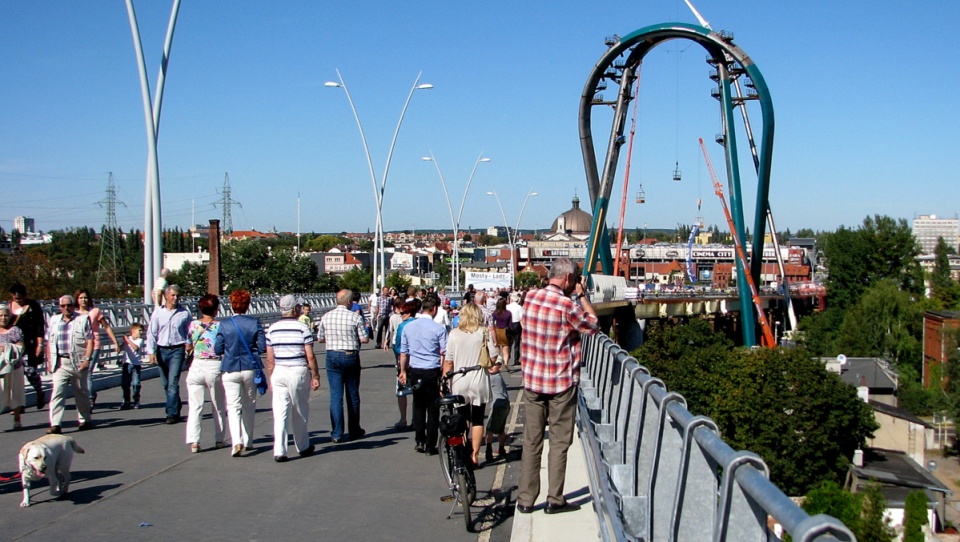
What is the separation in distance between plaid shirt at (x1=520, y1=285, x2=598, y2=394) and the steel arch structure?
5530cm

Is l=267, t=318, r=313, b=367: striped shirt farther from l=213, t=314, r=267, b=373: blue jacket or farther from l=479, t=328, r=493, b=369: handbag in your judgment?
l=479, t=328, r=493, b=369: handbag

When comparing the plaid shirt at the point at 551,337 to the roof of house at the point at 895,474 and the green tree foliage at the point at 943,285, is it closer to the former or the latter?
the roof of house at the point at 895,474

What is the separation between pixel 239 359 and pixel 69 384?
297cm

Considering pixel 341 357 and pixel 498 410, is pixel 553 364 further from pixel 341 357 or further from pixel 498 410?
pixel 341 357

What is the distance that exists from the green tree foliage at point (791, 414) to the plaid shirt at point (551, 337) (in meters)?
56.4

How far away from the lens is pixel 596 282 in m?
54.1

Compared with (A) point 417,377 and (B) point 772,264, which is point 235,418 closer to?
(A) point 417,377

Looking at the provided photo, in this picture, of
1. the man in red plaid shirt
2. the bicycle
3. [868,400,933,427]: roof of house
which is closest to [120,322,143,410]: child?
the bicycle

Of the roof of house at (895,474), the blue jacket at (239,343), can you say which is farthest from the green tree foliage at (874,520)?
the blue jacket at (239,343)

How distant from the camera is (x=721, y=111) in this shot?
2489 inches

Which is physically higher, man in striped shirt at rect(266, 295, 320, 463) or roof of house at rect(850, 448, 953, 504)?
man in striped shirt at rect(266, 295, 320, 463)

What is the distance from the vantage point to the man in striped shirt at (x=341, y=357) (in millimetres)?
10958

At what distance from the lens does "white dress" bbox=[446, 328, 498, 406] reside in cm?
932

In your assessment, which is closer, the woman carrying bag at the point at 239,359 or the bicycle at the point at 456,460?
the bicycle at the point at 456,460
